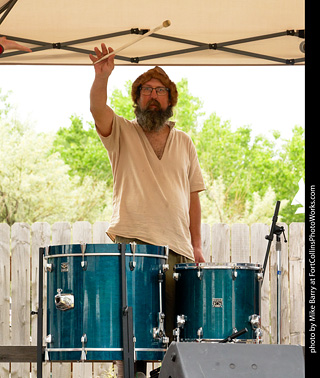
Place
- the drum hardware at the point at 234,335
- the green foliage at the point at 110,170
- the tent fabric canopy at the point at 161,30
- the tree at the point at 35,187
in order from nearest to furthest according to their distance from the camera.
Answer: the drum hardware at the point at 234,335
the tent fabric canopy at the point at 161,30
the tree at the point at 35,187
the green foliage at the point at 110,170

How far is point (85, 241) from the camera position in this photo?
229 inches

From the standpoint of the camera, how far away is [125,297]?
3285mm

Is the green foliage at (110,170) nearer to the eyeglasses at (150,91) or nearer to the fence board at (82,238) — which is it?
the fence board at (82,238)

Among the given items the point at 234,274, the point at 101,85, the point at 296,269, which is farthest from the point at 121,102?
the point at 234,274

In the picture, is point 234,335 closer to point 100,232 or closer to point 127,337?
point 127,337

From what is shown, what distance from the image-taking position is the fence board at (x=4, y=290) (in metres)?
5.72

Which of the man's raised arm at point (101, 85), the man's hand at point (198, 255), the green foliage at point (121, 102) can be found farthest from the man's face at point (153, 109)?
the green foliage at point (121, 102)

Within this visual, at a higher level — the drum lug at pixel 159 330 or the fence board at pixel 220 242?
the fence board at pixel 220 242

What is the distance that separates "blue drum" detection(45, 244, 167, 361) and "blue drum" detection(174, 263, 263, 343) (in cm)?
27

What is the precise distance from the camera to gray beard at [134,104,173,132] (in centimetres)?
398

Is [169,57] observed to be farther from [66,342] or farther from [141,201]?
[66,342]

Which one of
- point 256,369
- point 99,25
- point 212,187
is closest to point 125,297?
point 256,369

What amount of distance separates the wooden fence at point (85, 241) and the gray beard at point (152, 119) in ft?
6.49

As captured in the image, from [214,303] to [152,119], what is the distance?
1.13 meters
